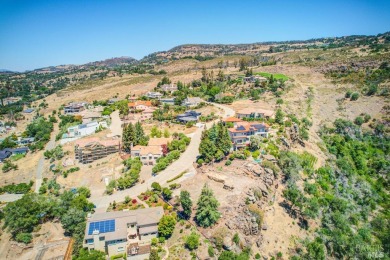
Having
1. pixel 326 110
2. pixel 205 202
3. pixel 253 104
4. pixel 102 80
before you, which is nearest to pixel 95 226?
pixel 205 202

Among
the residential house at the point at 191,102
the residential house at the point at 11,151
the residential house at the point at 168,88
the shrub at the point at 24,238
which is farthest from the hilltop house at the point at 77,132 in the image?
the residential house at the point at 168,88

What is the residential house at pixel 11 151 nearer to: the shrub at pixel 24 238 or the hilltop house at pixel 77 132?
the hilltop house at pixel 77 132

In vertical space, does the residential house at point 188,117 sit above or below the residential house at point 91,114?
above

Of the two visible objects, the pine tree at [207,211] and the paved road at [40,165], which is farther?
the paved road at [40,165]

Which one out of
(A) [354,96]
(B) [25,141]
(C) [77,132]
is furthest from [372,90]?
(B) [25,141]

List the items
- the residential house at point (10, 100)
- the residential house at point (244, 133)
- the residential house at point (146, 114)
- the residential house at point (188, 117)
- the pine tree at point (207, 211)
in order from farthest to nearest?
the residential house at point (10, 100) < the residential house at point (146, 114) < the residential house at point (188, 117) < the residential house at point (244, 133) < the pine tree at point (207, 211)

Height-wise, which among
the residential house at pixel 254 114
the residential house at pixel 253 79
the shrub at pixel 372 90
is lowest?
the residential house at pixel 254 114

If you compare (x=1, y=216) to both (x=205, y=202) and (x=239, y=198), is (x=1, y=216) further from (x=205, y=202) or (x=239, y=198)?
(x=239, y=198)
